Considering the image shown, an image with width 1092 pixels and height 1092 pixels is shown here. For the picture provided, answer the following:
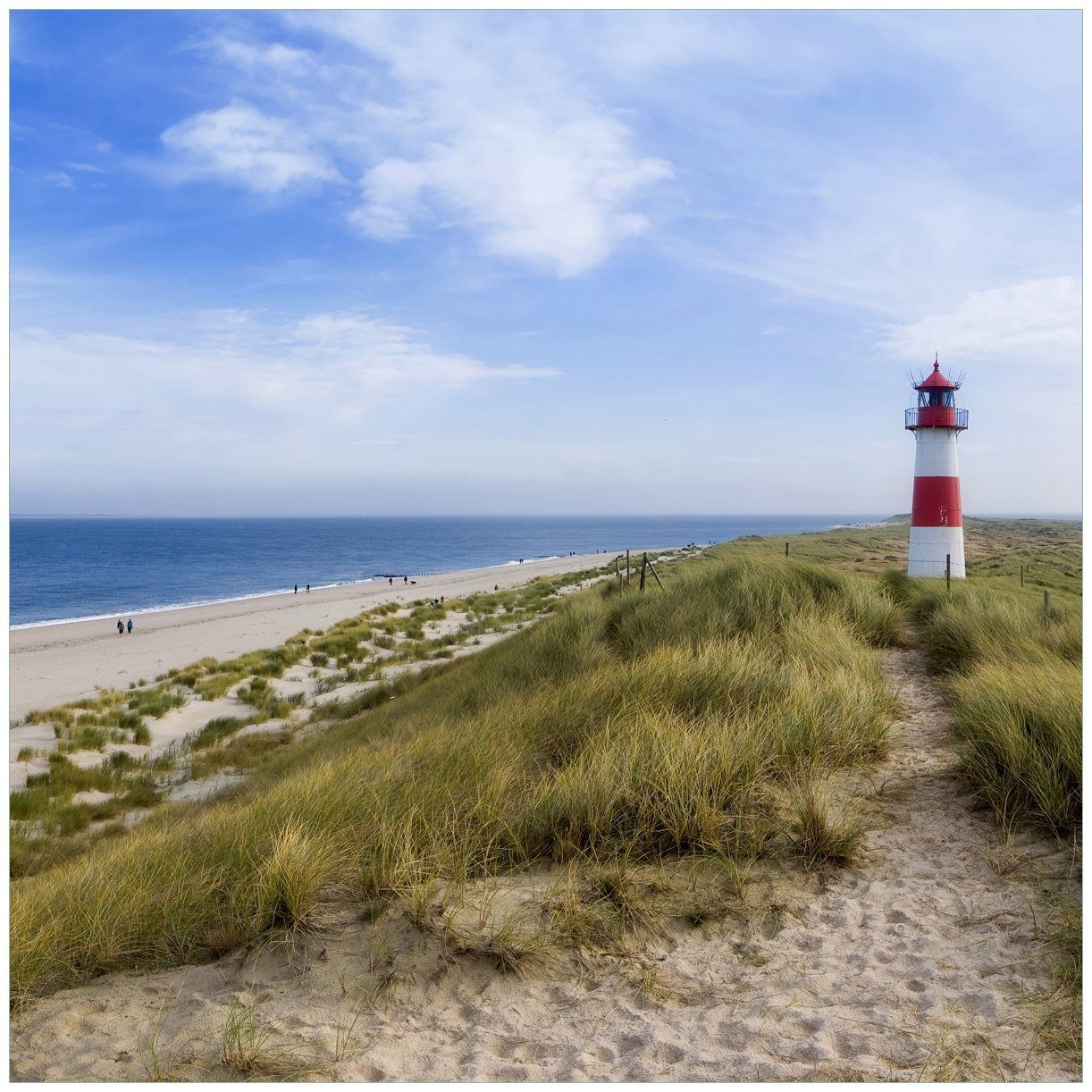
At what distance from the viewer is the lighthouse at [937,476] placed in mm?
18844

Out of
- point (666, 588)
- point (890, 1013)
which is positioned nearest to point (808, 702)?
point (890, 1013)

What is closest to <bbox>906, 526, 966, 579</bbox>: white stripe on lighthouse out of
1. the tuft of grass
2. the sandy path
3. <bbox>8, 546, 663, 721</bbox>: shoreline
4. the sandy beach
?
the tuft of grass

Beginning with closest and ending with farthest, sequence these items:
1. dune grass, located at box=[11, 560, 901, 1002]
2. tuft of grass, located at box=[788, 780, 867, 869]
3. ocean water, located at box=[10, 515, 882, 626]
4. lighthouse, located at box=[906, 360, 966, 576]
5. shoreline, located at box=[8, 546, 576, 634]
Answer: dune grass, located at box=[11, 560, 901, 1002] < tuft of grass, located at box=[788, 780, 867, 869] < lighthouse, located at box=[906, 360, 966, 576] < shoreline, located at box=[8, 546, 576, 634] < ocean water, located at box=[10, 515, 882, 626]

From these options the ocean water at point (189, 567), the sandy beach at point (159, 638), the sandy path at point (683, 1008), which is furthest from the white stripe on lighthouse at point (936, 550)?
the ocean water at point (189, 567)

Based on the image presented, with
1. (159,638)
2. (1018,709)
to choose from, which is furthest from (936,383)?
(159,638)

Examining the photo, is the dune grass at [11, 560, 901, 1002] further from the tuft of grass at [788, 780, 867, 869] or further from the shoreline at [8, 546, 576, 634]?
the shoreline at [8, 546, 576, 634]

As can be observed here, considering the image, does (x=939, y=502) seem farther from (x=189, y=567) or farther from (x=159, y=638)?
(x=189, y=567)

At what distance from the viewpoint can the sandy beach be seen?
2000cm

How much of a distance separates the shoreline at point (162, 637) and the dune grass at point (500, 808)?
14.0 m

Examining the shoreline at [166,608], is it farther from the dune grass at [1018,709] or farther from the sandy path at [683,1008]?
the dune grass at [1018,709]

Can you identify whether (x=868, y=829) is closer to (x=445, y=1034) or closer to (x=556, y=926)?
(x=556, y=926)

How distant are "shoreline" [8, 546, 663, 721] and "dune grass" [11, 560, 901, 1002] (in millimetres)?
13971

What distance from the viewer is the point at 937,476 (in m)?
19.1

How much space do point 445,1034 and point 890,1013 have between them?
6.06 feet
